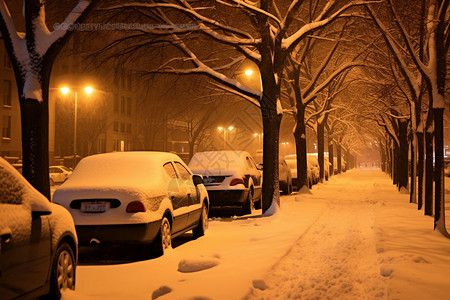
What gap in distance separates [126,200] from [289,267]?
98.8 inches

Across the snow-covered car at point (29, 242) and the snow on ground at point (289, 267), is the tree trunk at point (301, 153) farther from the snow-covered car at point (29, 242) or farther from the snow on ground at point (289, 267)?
the snow-covered car at point (29, 242)

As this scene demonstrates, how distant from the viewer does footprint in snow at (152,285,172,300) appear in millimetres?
6258

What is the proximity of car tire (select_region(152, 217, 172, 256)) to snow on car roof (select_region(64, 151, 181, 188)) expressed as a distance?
69 cm

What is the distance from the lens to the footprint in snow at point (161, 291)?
6258 millimetres

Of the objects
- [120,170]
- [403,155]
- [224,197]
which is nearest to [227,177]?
[224,197]

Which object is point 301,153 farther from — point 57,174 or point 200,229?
point 57,174

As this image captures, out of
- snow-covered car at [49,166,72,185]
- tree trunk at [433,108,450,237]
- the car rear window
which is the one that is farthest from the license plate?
snow-covered car at [49,166,72,185]

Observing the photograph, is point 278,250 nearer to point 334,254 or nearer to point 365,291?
point 334,254

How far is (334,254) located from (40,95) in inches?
233

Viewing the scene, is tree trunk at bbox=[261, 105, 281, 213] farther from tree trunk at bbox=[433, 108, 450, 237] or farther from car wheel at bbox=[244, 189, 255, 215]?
tree trunk at bbox=[433, 108, 450, 237]

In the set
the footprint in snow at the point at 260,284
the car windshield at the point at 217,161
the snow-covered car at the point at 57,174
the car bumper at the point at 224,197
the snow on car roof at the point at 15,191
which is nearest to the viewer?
the snow on car roof at the point at 15,191

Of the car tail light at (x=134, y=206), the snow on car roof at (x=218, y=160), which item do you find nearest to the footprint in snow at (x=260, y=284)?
the car tail light at (x=134, y=206)

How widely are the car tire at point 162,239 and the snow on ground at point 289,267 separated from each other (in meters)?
0.17

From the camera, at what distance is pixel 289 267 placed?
781 centimetres
